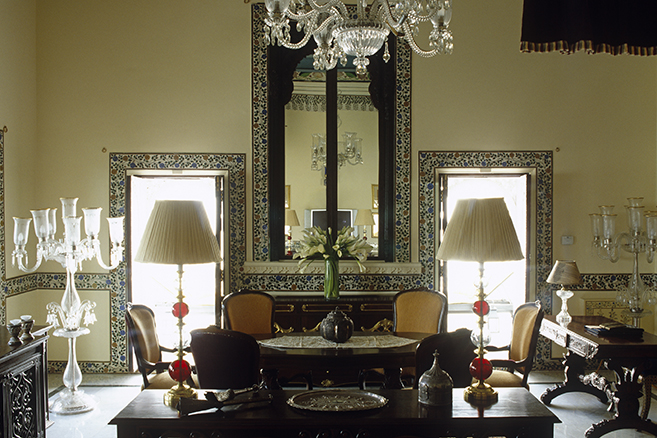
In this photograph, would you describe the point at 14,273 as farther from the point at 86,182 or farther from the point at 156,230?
the point at 156,230

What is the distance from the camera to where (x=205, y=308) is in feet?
29.6

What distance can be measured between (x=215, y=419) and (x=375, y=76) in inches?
183

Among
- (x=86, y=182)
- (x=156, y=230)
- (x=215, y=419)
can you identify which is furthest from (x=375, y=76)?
(x=215, y=419)

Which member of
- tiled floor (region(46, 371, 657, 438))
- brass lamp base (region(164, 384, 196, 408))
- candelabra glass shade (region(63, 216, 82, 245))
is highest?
candelabra glass shade (region(63, 216, 82, 245))

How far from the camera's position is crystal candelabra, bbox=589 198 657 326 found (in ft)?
17.2

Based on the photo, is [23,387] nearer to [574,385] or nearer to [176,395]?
[176,395]

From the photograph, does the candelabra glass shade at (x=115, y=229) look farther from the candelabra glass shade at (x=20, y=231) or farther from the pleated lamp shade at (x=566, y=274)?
the pleated lamp shade at (x=566, y=274)

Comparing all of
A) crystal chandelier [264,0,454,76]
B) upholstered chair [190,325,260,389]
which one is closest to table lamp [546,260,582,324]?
crystal chandelier [264,0,454,76]

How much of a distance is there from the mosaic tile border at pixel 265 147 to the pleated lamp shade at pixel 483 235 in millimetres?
3407

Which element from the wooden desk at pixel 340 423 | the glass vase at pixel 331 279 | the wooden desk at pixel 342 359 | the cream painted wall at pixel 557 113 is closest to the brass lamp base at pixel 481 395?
the wooden desk at pixel 340 423

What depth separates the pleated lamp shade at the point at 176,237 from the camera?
98.8 inches

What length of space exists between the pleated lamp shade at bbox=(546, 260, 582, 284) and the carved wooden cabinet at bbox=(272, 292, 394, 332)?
1.59 metres

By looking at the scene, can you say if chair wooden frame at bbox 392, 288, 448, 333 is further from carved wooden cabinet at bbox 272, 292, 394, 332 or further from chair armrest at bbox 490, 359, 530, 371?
chair armrest at bbox 490, 359, 530, 371

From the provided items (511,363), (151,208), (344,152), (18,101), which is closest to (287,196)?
(344,152)
